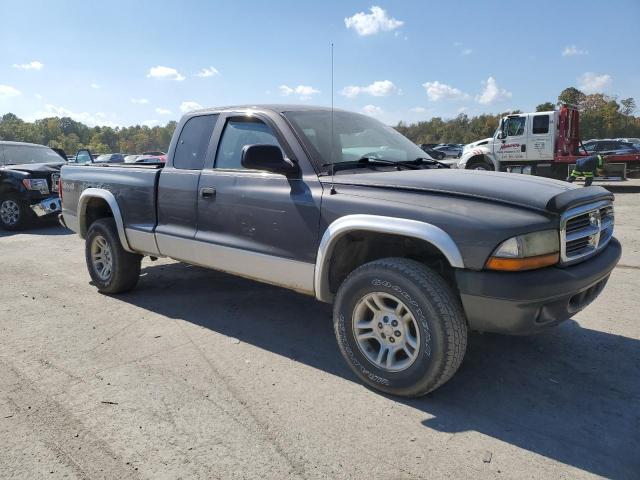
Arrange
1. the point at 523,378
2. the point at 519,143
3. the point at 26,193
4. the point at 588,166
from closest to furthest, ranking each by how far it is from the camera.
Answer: the point at 523,378 → the point at 26,193 → the point at 588,166 → the point at 519,143

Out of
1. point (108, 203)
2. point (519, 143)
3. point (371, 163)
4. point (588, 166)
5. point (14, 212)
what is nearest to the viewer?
point (371, 163)

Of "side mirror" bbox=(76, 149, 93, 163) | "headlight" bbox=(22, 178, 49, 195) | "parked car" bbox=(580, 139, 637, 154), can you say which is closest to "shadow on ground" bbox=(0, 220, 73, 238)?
"headlight" bbox=(22, 178, 49, 195)

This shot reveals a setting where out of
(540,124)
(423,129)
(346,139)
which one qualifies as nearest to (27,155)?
(346,139)

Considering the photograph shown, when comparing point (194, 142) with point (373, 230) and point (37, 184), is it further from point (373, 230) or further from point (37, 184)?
point (37, 184)

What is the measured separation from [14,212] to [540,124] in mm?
15005

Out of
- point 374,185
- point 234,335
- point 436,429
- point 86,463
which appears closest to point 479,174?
point 374,185

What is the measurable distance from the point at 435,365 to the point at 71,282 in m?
4.79

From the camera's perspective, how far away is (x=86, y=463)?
7.89 ft

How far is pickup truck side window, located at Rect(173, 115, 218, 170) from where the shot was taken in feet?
14.1

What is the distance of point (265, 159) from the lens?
3256mm

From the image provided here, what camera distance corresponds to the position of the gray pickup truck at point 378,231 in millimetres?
2619

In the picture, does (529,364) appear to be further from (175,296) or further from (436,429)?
(175,296)

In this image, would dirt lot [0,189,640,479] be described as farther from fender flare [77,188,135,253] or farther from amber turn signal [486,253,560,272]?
amber turn signal [486,253,560,272]

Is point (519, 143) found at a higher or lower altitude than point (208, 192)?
higher
